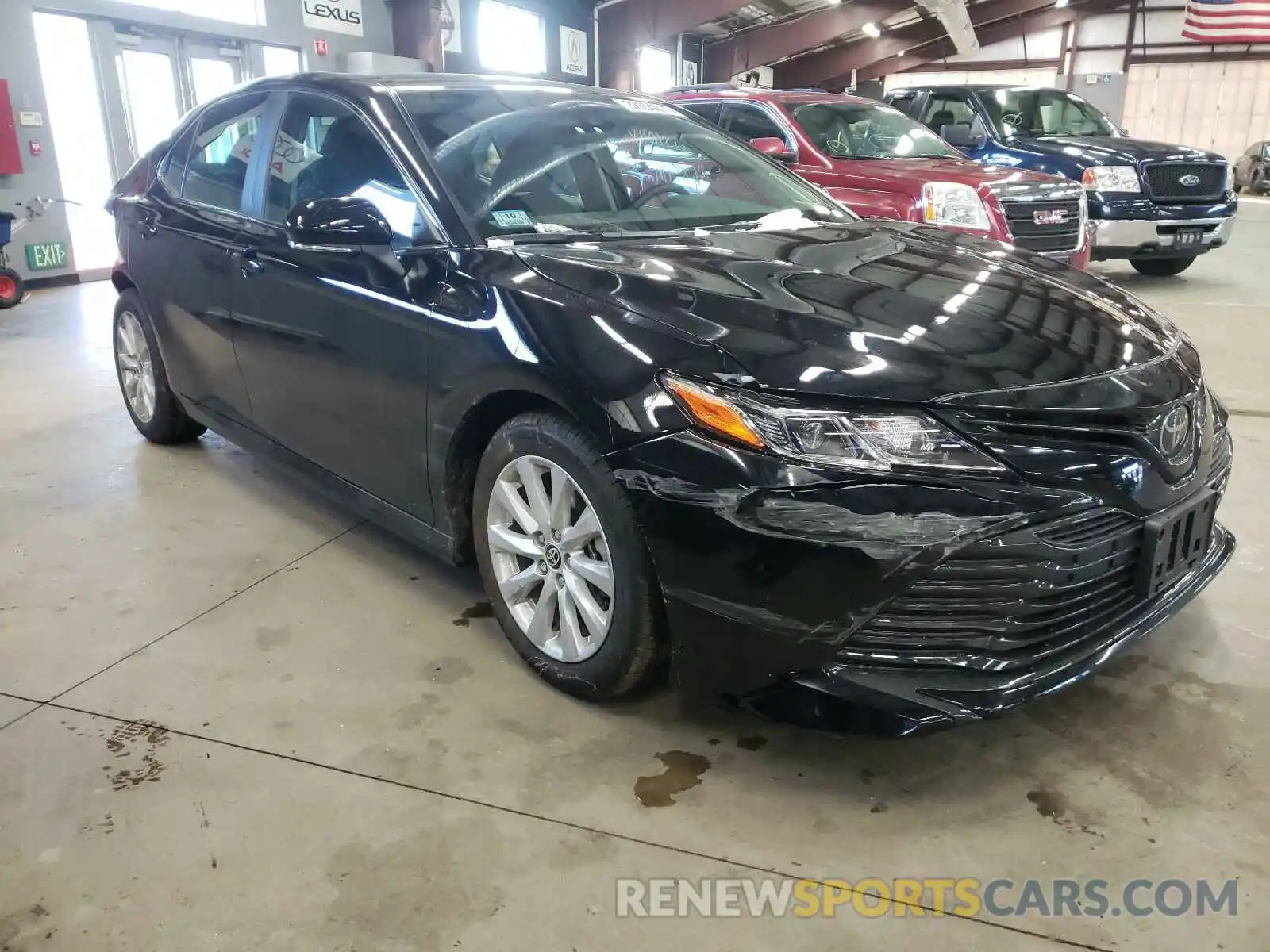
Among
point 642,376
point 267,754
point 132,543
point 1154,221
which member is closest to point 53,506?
point 132,543

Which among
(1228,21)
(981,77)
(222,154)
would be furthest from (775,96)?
(981,77)

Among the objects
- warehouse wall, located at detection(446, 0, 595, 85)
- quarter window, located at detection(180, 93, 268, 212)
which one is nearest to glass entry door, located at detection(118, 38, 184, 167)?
warehouse wall, located at detection(446, 0, 595, 85)

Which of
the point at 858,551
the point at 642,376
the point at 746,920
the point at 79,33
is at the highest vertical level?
the point at 79,33

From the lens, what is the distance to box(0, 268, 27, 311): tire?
23.9 ft

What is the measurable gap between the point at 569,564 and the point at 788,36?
2064cm

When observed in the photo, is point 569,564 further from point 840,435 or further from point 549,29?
point 549,29

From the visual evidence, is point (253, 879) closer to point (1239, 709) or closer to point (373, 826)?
point (373, 826)

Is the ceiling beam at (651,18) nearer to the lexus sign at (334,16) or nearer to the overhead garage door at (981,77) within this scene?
the lexus sign at (334,16)

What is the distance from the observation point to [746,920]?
1538 mm

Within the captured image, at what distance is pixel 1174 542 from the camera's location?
1806mm

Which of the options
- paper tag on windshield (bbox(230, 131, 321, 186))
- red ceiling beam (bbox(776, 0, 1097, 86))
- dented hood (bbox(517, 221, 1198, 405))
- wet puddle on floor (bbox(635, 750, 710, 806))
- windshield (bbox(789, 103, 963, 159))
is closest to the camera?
dented hood (bbox(517, 221, 1198, 405))

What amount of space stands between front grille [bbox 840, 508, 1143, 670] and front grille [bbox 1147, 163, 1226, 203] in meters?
6.69

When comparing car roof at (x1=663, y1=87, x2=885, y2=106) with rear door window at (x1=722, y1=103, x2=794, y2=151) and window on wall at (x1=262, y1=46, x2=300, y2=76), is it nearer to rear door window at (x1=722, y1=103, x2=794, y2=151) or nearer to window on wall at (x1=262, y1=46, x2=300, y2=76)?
rear door window at (x1=722, y1=103, x2=794, y2=151)

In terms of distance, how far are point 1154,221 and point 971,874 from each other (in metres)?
7.02
